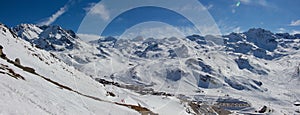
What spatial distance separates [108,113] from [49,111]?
10141 mm

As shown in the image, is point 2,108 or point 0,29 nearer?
point 2,108

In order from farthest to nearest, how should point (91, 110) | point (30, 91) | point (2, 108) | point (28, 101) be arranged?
point (91, 110) → point (30, 91) → point (28, 101) → point (2, 108)

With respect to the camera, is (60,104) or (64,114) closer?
(64,114)

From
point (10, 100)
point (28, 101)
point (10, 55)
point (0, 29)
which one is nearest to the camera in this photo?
point (10, 100)

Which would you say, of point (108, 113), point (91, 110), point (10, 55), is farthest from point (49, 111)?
point (10, 55)

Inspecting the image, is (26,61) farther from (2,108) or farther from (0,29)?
(2,108)

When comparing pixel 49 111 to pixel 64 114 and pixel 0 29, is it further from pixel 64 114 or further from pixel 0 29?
pixel 0 29

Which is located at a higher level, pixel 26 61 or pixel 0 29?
pixel 0 29

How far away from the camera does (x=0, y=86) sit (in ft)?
72.7

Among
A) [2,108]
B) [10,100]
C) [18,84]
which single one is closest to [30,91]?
[18,84]

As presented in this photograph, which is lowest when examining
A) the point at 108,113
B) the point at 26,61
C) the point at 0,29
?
A: the point at 108,113

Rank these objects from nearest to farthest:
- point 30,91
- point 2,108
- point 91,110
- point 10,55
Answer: point 2,108 < point 30,91 < point 91,110 < point 10,55

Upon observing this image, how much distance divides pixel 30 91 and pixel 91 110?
6.72m

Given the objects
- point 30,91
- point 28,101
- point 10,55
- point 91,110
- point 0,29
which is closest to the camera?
point 28,101
